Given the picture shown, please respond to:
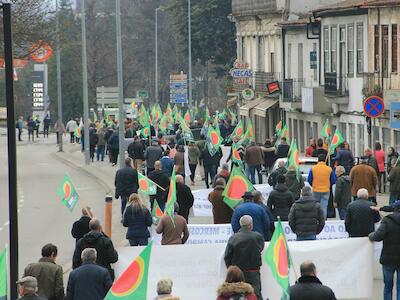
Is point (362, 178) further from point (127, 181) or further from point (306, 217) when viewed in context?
point (306, 217)

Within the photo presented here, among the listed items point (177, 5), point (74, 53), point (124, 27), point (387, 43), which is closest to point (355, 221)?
point (387, 43)

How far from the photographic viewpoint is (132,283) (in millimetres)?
14172

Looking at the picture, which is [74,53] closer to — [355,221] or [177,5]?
[177,5]

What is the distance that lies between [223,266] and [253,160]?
2089cm

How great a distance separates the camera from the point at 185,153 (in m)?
40.9

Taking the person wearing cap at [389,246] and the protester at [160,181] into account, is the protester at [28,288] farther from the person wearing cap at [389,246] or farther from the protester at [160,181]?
the protester at [160,181]

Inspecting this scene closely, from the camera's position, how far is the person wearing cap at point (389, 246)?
60.3 ft

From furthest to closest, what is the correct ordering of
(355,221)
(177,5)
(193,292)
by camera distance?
(177,5) < (355,221) < (193,292)

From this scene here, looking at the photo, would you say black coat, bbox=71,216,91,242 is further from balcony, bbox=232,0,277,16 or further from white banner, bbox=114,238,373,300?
balcony, bbox=232,0,277,16

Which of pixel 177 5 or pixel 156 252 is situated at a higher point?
pixel 177 5

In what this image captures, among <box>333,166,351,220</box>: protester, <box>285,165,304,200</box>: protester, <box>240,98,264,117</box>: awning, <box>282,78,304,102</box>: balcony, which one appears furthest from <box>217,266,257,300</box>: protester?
<box>240,98,264,117</box>: awning

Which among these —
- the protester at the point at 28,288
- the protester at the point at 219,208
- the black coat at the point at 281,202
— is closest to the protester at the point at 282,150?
the protester at the point at 219,208

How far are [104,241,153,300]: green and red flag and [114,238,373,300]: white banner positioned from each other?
13.5 feet

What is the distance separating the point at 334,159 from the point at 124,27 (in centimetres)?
9273
